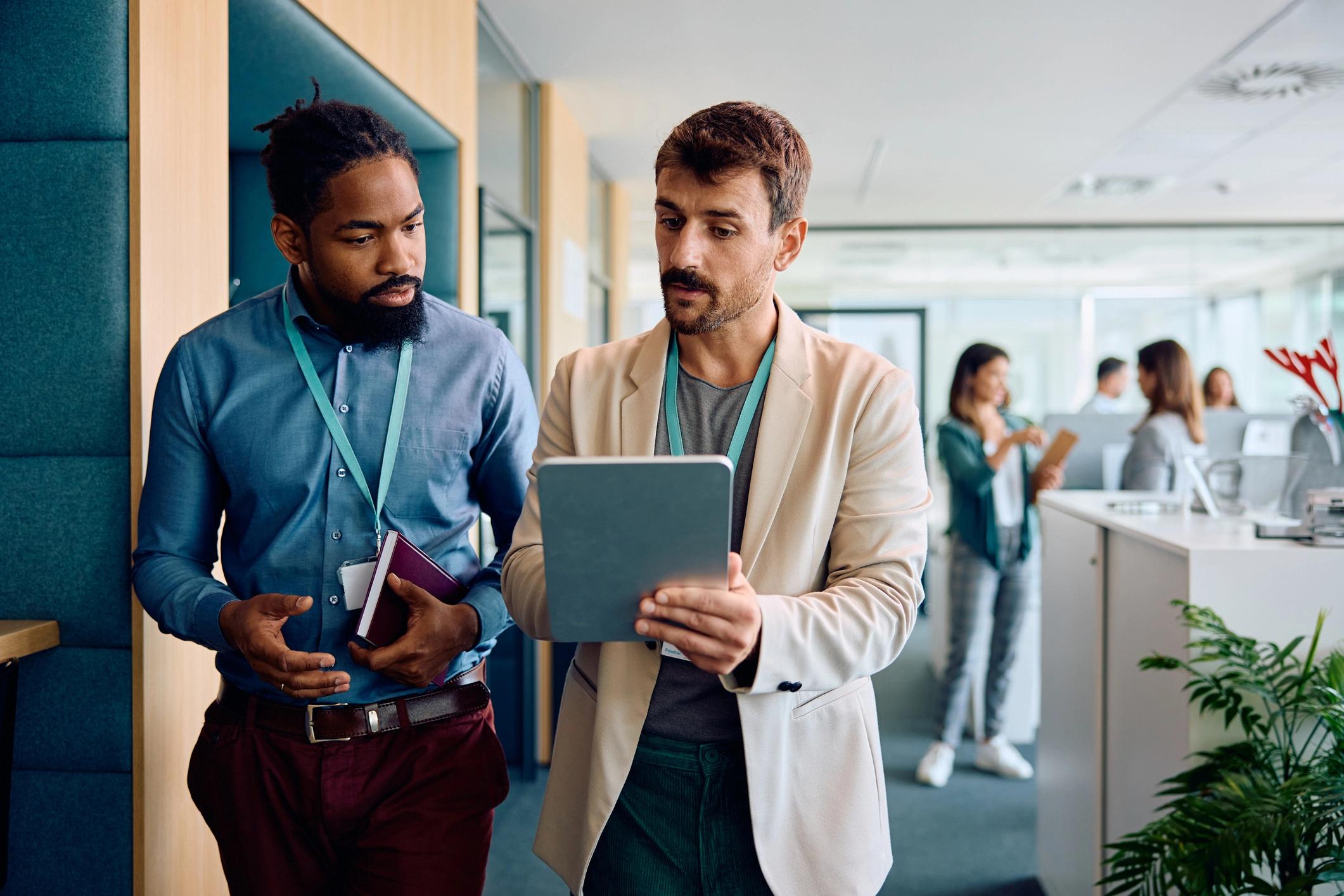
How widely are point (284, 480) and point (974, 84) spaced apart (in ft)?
14.4

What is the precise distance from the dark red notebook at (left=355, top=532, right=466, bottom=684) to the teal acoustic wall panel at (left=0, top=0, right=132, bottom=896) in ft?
2.12

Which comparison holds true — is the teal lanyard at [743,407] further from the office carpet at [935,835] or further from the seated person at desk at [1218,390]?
the seated person at desk at [1218,390]

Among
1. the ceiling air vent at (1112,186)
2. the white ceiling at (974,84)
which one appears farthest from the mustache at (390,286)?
the ceiling air vent at (1112,186)

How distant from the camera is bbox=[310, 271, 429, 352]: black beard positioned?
1.38 metres

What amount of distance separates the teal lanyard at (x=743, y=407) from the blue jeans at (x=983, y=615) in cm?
285

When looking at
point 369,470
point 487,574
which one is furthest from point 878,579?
point 369,470

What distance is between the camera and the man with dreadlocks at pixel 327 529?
53.7 inches

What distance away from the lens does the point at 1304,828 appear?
4.79 ft

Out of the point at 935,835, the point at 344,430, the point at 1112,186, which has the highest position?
the point at 1112,186

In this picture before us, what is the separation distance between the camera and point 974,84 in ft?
15.9

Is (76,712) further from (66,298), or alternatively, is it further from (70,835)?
(66,298)

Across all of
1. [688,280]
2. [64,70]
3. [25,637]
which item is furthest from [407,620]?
[64,70]

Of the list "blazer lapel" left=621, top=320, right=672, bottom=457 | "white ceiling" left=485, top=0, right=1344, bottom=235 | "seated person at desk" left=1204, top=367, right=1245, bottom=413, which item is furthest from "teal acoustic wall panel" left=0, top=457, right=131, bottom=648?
"seated person at desk" left=1204, top=367, right=1245, bottom=413

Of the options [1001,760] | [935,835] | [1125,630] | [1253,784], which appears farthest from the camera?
[1001,760]
